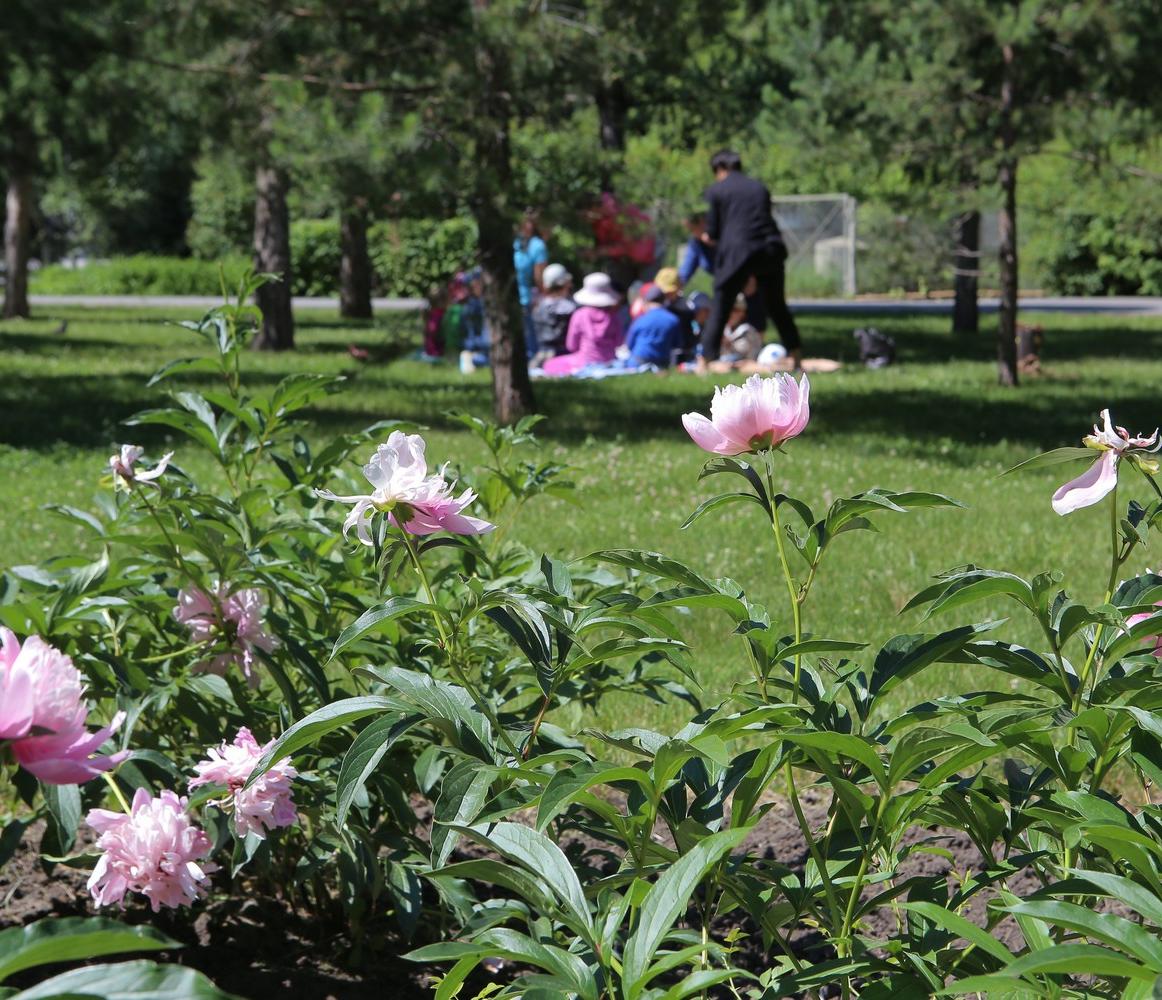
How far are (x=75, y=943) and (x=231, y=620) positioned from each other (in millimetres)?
1535

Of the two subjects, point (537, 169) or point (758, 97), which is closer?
point (537, 169)

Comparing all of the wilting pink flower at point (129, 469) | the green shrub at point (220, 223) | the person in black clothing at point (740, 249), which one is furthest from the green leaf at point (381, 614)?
the green shrub at point (220, 223)

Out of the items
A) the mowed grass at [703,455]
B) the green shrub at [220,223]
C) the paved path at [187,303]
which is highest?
the green shrub at [220,223]

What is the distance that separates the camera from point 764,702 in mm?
1467

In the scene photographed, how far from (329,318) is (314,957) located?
1873 cm

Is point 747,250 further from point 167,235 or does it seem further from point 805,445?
point 167,235

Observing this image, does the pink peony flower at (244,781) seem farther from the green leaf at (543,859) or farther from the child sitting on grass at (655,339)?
the child sitting on grass at (655,339)

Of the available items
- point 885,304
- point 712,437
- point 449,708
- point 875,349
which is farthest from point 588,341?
point 885,304

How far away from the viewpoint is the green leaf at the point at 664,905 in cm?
112

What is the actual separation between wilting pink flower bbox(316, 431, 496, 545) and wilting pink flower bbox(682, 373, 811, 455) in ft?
0.86

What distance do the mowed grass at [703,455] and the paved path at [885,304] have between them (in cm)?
712

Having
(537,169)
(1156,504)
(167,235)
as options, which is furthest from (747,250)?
(167,235)

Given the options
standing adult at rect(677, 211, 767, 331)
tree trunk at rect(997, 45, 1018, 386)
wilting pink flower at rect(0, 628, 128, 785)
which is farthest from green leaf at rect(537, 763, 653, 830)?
standing adult at rect(677, 211, 767, 331)

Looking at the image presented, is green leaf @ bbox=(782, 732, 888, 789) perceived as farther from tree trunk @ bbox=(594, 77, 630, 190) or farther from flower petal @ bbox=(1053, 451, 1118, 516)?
tree trunk @ bbox=(594, 77, 630, 190)
